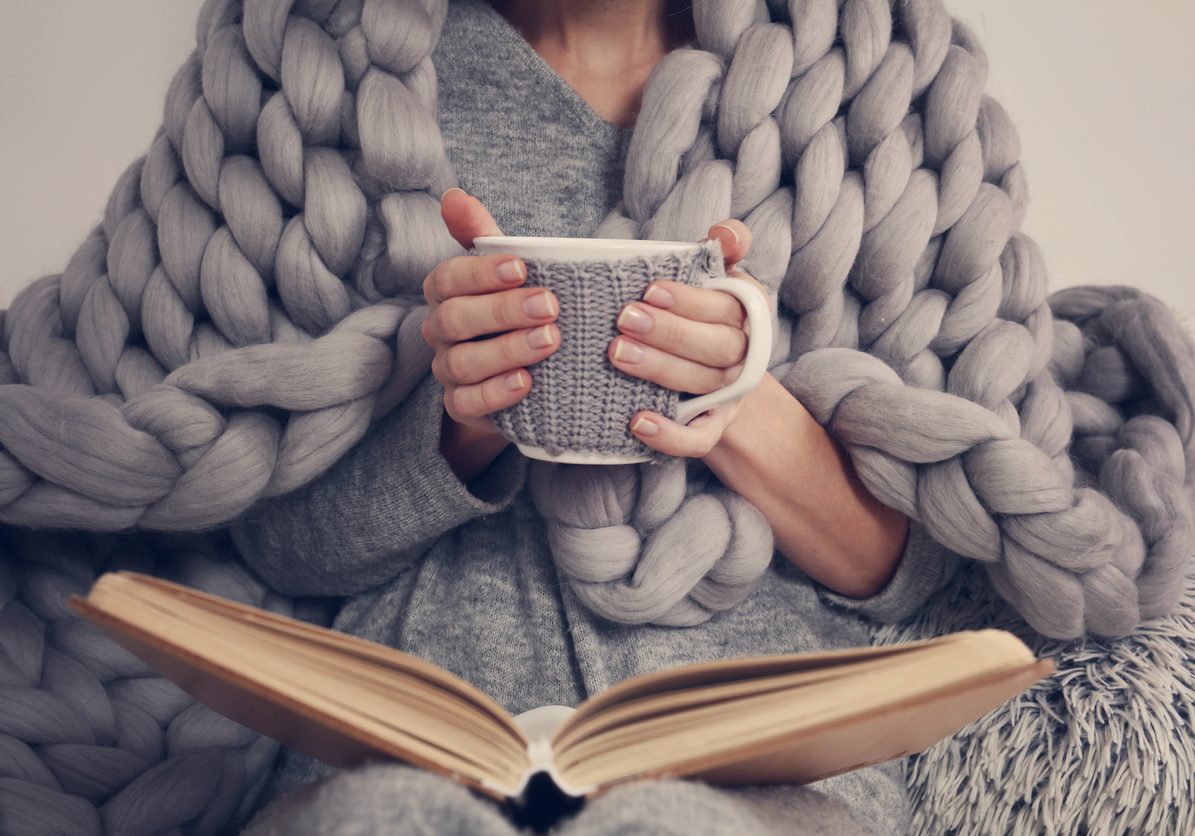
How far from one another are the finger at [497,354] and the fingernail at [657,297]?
58mm

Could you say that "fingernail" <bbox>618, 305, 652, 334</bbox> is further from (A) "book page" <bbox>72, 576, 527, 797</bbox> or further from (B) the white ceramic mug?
(A) "book page" <bbox>72, 576, 527, 797</bbox>

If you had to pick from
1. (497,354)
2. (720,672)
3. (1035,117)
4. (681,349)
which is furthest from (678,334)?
(1035,117)

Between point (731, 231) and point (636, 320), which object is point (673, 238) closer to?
point (731, 231)

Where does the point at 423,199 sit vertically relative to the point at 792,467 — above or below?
above

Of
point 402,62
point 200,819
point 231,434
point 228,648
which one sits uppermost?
point 402,62

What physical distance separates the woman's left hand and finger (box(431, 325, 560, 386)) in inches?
1.6

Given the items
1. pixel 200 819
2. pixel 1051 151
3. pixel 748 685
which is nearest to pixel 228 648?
pixel 748 685

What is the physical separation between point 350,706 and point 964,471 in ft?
1.63

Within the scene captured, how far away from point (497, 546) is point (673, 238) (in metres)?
0.30

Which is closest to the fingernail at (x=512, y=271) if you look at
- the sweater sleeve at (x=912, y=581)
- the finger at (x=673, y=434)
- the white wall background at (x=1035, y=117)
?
the finger at (x=673, y=434)

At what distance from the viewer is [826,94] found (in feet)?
2.61

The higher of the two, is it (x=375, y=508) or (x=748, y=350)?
(x=748, y=350)

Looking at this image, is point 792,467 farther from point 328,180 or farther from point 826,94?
point 328,180

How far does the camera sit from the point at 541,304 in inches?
23.0
